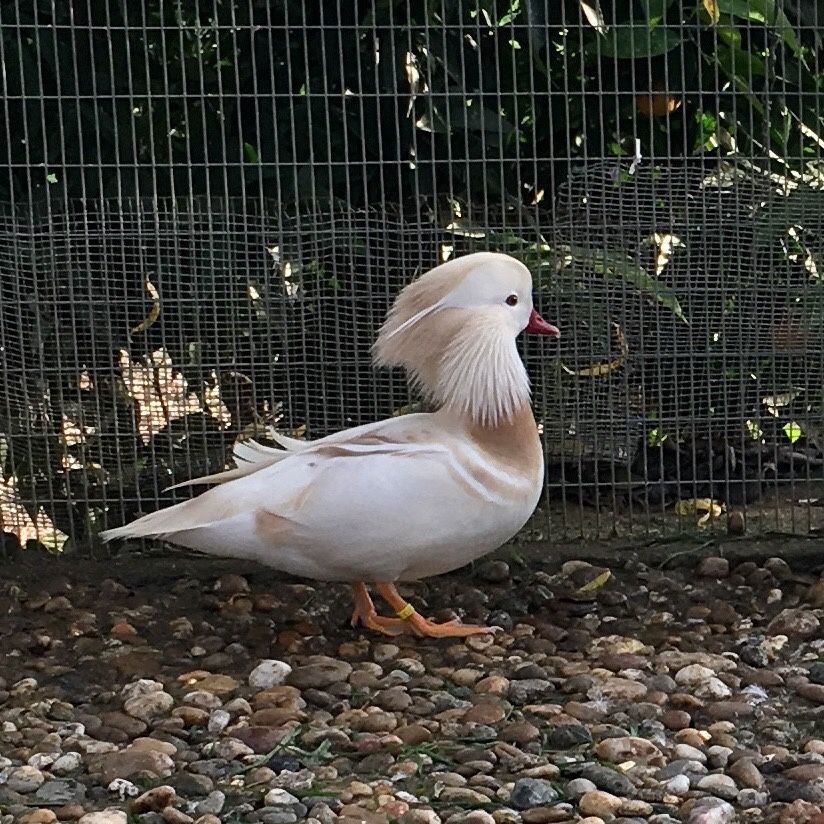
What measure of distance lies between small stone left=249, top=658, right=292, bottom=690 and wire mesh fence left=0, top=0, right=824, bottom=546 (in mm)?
1100

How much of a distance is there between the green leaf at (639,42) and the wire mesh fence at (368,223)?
0.5 inches

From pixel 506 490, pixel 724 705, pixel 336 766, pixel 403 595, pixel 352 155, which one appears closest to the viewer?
pixel 336 766

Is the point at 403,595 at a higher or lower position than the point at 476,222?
lower

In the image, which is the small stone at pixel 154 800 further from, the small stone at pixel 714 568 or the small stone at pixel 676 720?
the small stone at pixel 714 568

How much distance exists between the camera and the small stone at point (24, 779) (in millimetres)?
2859

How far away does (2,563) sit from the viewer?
4.55m

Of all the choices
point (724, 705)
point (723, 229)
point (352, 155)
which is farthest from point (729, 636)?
point (352, 155)

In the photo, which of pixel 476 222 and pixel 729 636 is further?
pixel 476 222

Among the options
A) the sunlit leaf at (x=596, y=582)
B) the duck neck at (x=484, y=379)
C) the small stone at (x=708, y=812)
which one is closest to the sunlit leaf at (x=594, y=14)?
the duck neck at (x=484, y=379)

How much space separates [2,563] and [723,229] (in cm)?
269

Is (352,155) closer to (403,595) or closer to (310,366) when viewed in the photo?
(310,366)

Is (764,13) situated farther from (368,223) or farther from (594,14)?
(368,223)

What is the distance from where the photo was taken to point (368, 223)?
439 cm

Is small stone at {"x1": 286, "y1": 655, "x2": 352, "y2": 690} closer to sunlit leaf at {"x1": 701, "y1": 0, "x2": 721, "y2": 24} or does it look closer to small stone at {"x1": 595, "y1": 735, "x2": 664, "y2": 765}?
small stone at {"x1": 595, "y1": 735, "x2": 664, "y2": 765}
